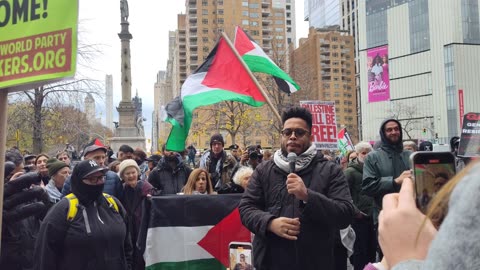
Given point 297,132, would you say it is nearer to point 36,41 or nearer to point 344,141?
point 36,41

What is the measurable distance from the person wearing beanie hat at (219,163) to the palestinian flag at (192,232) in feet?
7.20

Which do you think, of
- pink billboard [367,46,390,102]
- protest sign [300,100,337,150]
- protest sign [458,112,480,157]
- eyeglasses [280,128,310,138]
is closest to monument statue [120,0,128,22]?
protest sign [300,100,337,150]

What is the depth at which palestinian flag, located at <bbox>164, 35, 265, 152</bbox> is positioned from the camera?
6.88 m


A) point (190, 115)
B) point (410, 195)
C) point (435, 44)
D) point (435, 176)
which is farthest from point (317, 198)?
point (435, 44)

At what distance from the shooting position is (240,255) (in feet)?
15.8

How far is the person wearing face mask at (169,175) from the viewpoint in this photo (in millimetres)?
8047

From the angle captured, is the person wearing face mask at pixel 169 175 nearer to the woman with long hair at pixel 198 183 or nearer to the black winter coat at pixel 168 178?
the black winter coat at pixel 168 178

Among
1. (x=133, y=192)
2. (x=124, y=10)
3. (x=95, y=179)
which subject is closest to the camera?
(x=95, y=179)

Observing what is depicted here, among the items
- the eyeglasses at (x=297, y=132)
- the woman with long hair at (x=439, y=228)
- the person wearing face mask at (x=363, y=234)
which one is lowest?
the person wearing face mask at (x=363, y=234)

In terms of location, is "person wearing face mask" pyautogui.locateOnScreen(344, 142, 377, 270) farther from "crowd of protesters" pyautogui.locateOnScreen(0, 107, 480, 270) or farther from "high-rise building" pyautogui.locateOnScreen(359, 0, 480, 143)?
"high-rise building" pyautogui.locateOnScreen(359, 0, 480, 143)

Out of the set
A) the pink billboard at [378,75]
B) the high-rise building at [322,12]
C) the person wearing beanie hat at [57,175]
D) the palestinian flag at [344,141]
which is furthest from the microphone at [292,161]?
the high-rise building at [322,12]

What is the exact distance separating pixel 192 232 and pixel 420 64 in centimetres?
8072

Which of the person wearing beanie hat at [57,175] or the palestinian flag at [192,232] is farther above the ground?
the person wearing beanie hat at [57,175]

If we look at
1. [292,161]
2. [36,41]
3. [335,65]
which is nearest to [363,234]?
[292,161]
